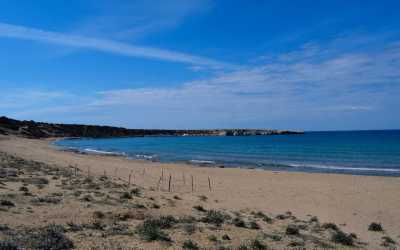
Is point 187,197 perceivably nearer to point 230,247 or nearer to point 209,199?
point 209,199

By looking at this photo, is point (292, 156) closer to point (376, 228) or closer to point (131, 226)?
point (376, 228)

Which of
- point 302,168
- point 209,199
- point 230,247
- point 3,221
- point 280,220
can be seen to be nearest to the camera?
point 230,247

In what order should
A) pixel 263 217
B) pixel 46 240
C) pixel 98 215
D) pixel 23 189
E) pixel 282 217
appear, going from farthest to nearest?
pixel 23 189 < pixel 282 217 < pixel 263 217 < pixel 98 215 < pixel 46 240

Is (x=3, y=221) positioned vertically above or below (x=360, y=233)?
above

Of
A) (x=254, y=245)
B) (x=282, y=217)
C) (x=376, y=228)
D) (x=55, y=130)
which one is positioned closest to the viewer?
(x=254, y=245)

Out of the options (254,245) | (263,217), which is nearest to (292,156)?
(263,217)

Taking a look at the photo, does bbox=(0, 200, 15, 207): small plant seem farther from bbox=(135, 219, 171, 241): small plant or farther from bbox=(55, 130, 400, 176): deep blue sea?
bbox=(55, 130, 400, 176): deep blue sea

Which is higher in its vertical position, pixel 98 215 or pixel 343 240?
pixel 98 215

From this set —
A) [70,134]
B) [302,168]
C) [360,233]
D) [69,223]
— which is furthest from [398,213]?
[70,134]

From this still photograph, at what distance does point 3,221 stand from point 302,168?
114 ft

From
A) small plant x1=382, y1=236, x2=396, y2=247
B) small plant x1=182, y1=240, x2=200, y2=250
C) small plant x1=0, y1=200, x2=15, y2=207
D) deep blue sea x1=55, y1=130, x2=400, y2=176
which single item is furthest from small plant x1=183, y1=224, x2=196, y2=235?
deep blue sea x1=55, y1=130, x2=400, y2=176

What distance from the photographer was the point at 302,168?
1626 inches

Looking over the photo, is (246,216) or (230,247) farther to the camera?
(246,216)

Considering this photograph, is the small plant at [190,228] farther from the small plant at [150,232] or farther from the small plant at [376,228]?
the small plant at [376,228]
